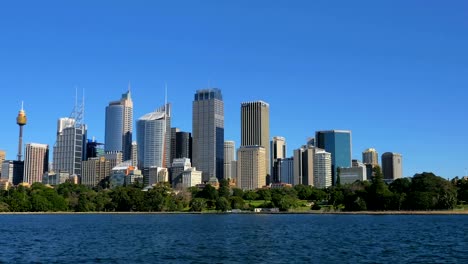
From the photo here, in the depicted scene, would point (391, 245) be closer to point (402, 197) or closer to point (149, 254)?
point (149, 254)

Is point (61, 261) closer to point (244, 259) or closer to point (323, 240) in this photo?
point (244, 259)

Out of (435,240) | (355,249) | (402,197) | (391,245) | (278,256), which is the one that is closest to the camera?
(278,256)

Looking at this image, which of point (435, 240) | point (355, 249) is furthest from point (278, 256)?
point (435, 240)

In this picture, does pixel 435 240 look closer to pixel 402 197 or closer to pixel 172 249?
pixel 172 249

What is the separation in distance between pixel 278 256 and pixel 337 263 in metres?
7.87

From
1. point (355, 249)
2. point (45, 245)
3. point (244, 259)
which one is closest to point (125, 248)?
point (45, 245)

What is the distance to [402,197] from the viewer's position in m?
196

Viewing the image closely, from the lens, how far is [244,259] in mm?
56906

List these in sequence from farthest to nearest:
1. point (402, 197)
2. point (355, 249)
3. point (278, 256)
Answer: point (402, 197)
point (355, 249)
point (278, 256)

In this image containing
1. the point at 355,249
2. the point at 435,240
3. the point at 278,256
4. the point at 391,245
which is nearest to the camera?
the point at 278,256

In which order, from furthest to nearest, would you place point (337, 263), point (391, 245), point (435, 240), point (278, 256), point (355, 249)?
1. point (435, 240)
2. point (391, 245)
3. point (355, 249)
4. point (278, 256)
5. point (337, 263)

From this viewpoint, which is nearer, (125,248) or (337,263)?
(337,263)

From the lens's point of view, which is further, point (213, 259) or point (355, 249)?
point (355, 249)

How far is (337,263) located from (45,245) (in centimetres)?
3898
